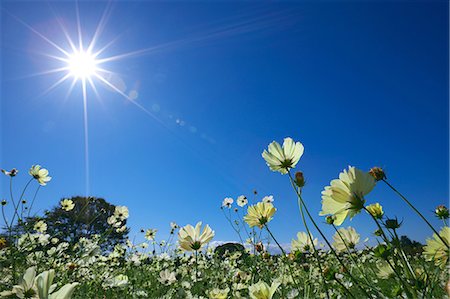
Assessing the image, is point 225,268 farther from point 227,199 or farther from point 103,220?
point 103,220

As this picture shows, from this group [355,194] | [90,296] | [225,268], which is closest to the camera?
[355,194]

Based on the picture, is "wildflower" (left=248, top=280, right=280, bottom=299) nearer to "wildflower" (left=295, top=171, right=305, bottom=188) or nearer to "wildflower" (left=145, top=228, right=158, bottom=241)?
"wildflower" (left=295, top=171, right=305, bottom=188)

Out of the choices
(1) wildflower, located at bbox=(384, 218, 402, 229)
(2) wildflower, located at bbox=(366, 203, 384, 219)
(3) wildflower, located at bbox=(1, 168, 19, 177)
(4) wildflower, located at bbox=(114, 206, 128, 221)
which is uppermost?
(3) wildflower, located at bbox=(1, 168, 19, 177)

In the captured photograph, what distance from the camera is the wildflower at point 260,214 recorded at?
1280 mm

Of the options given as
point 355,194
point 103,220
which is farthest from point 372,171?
point 103,220

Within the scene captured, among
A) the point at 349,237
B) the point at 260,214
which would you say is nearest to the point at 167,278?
the point at 260,214

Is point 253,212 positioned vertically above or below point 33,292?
above

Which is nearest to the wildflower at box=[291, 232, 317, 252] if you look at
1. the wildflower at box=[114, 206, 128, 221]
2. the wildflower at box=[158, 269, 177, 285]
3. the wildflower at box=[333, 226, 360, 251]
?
the wildflower at box=[333, 226, 360, 251]

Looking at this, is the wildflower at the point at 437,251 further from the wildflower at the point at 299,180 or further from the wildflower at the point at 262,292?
the wildflower at the point at 262,292

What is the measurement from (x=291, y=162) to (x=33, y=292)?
1.04m

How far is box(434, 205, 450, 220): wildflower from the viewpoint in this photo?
157 centimetres

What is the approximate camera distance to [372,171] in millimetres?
1170

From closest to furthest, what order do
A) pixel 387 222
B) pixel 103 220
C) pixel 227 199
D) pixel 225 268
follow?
pixel 387 222 < pixel 225 268 < pixel 227 199 < pixel 103 220

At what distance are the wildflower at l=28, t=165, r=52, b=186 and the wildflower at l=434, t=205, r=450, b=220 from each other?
11.9 feet
